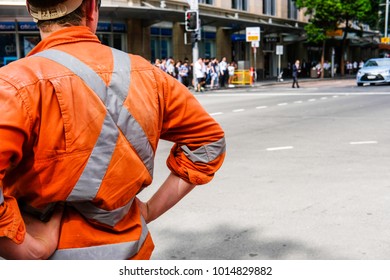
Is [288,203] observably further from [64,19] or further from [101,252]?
[64,19]

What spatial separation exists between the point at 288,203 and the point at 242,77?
1085 inches

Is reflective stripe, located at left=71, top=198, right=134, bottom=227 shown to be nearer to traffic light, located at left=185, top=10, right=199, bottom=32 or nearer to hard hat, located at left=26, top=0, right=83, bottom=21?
hard hat, located at left=26, top=0, right=83, bottom=21

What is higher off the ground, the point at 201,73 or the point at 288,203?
the point at 201,73

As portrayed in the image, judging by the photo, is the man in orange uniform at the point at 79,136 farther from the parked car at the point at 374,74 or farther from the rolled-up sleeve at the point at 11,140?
the parked car at the point at 374,74

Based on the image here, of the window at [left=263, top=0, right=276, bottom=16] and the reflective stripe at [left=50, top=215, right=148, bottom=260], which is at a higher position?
the window at [left=263, top=0, right=276, bottom=16]

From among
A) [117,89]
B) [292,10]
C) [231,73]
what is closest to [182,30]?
[231,73]

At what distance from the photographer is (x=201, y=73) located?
26344 millimetres

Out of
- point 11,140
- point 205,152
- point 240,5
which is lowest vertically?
point 205,152

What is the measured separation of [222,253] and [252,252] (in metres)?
0.25

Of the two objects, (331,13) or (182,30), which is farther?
(331,13)

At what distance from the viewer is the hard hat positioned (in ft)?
5.15

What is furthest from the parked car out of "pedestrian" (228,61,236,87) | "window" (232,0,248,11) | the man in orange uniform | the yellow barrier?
the man in orange uniform

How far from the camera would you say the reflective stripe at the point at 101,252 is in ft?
5.11
